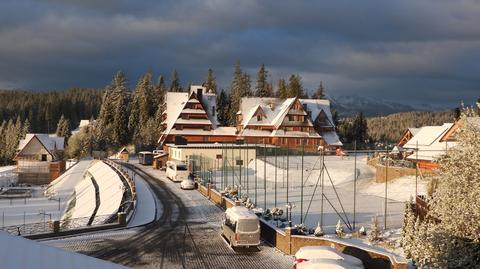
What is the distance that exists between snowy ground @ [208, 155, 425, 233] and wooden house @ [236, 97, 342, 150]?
1256cm

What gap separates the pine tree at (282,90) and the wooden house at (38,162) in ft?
164

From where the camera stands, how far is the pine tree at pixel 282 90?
108m

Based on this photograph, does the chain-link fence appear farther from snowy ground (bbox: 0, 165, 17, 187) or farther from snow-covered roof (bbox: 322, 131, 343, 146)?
snowy ground (bbox: 0, 165, 17, 187)

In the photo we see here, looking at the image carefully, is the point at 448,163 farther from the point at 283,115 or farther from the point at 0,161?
the point at 0,161

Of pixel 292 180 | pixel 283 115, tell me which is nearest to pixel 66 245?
pixel 292 180

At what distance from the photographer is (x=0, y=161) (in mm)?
115688

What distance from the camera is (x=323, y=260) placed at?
18781 millimetres

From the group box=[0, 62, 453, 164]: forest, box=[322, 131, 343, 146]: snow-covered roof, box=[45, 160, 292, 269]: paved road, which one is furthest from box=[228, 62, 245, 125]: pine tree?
box=[45, 160, 292, 269]: paved road

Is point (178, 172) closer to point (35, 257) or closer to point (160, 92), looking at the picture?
point (35, 257)

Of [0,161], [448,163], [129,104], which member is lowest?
[0,161]

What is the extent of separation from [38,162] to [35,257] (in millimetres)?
79395

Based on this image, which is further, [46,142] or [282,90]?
[282,90]

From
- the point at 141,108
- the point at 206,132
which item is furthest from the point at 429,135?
the point at 141,108

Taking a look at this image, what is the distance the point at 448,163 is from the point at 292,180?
34.7 m
